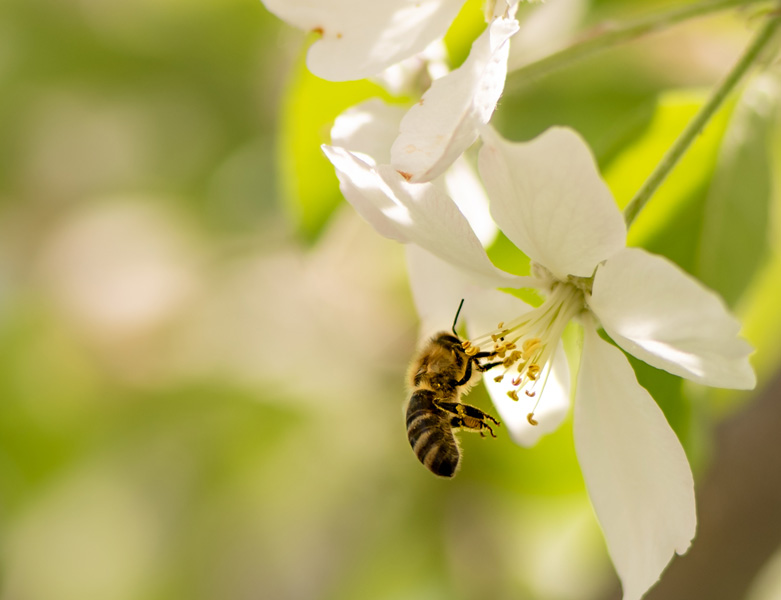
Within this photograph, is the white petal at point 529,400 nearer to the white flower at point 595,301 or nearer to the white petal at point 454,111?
the white flower at point 595,301

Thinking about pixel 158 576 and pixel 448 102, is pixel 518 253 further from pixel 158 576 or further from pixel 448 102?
pixel 158 576

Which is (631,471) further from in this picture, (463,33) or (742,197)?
(463,33)

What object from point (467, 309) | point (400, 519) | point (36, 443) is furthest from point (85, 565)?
point (467, 309)

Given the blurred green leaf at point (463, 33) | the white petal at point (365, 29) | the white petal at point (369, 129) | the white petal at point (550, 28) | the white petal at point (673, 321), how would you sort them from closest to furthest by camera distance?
1. the white petal at point (673, 321)
2. the white petal at point (365, 29)
3. the white petal at point (369, 129)
4. the blurred green leaf at point (463, 33)
5. the white petal at point (550, 28)

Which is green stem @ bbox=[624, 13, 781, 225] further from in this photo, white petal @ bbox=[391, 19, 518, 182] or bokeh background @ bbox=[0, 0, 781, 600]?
bokeh background @ bbox=[0, 0, 781, 600]

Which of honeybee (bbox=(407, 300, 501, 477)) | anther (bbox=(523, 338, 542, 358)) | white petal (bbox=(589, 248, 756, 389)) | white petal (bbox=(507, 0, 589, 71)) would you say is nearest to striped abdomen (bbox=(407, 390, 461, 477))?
honeybee (bbox=(407, 300, 501, 477))

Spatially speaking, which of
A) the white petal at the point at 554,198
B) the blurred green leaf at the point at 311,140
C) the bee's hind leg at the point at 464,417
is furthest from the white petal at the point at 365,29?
the bee's hind leg at the point at 464,417

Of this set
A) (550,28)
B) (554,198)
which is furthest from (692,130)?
(550,28)
